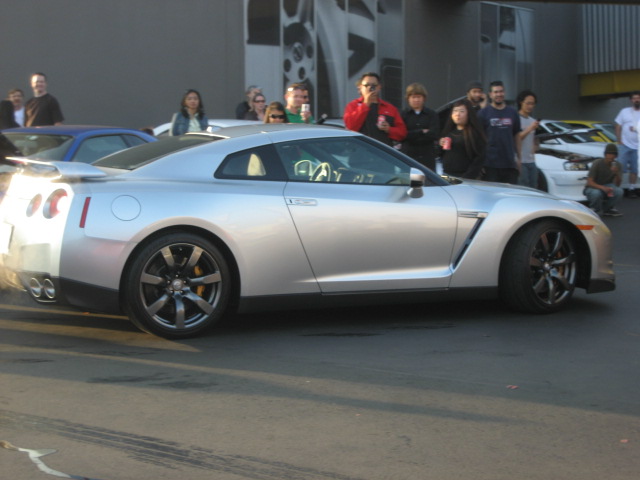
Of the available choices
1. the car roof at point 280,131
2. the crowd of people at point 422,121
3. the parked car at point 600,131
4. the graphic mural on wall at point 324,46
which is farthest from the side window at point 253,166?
the graphic mural on wall at point 324,46

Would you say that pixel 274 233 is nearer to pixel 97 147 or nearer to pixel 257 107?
pixel 97 147

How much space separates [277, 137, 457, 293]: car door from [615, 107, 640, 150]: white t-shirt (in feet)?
39.0

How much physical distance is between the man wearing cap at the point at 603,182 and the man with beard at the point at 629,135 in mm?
2946

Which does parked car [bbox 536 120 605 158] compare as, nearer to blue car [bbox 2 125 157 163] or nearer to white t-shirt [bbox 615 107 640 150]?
white t-shirt [bbox 615 107 640 150]

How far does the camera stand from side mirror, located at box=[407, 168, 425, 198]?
683 cm

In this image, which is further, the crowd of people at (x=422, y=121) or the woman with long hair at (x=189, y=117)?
the woman with long hair at (x=189, y=117)

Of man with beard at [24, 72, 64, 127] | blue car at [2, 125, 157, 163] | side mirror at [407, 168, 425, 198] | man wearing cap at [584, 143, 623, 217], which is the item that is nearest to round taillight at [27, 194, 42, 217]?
side mirror at [407, 168, 425, 198]

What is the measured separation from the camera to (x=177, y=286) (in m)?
6.27

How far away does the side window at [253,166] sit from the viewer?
662 centimetres

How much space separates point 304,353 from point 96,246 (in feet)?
4.56

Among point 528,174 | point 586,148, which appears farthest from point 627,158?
→ point 528,174

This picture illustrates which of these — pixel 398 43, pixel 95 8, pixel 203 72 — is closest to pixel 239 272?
pixel 95 8

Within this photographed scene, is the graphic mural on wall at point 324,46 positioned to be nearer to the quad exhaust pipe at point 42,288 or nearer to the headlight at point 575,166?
the headlight at point 575,166

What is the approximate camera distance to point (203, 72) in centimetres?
2180
